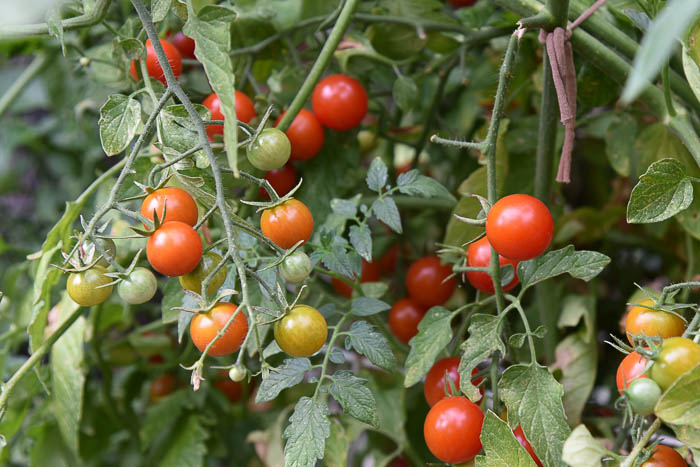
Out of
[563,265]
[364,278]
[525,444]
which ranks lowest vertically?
[364,278]

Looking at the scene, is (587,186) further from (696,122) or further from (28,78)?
(28,78)

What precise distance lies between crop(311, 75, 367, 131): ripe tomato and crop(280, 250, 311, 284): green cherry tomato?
0.28 m

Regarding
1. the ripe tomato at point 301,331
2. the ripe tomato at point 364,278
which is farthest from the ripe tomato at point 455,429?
the ripe tomato at point 364,278

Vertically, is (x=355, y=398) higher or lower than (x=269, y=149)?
Result: lower

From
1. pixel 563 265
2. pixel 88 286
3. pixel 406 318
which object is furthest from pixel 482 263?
pixel 88 286

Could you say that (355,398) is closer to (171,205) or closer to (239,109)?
(171,205)

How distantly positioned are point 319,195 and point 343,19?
185 millimetres

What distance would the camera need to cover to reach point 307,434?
446 mm

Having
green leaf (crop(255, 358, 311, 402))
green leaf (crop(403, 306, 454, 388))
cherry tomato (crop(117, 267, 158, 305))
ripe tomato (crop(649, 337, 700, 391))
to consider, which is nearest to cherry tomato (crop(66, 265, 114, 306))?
cherry tomato (crop(117, 267, 158, 305))

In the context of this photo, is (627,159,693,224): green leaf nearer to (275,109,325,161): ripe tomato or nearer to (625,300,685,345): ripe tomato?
(625,300,685,345): ripe tomato

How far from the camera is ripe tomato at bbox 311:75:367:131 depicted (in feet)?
2.15

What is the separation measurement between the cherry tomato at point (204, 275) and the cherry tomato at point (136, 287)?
0.08 feet

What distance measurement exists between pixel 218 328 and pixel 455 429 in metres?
0.20

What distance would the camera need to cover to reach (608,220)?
0.79 meters
